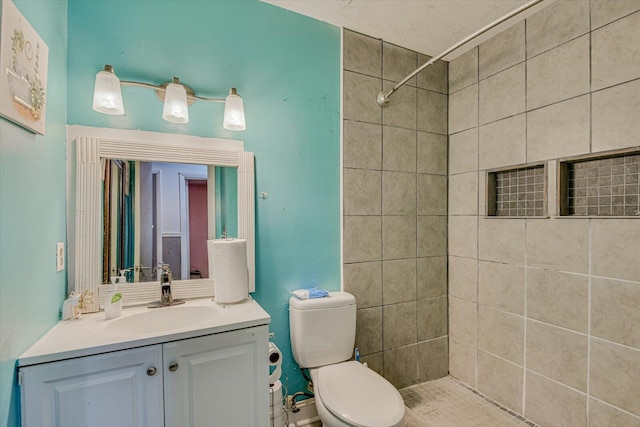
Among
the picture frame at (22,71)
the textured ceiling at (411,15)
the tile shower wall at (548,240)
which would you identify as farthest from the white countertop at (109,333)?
the textured ceiling at (411,15)

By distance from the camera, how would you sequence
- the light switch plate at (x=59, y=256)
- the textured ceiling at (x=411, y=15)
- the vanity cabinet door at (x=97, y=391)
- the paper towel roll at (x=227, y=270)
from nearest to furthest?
the vanity cabinet door at (x=97, y=391) → the light switch plate at (x=59, y=256) → the paper towel roll at (x=227, y=270) → the textured ceiling at (x=411, y=15)

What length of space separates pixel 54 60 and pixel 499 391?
2923 mm

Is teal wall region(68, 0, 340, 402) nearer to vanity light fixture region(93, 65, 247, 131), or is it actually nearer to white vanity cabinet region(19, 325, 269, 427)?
vanity light fixture region(93, 65, 247, 131)

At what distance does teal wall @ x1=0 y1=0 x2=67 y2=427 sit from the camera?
0.87 meters

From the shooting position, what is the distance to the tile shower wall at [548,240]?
1.43 metres

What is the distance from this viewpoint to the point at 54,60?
1199 mm

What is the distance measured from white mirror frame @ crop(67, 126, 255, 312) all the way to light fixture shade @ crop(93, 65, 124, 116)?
0.13m

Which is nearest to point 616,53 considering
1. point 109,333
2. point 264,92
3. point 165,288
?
point 264,92

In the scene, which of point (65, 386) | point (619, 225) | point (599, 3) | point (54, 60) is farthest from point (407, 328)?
point (54, 60)

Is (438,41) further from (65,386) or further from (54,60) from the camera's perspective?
(65,386)

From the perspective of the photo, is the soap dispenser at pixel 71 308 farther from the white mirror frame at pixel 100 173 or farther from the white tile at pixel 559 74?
the white tile at pixel 559 74

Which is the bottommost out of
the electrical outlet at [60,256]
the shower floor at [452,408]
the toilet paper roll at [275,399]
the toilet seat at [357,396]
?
the shower floor at [452,408]

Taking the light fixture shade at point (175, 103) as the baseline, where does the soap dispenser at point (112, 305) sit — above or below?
below

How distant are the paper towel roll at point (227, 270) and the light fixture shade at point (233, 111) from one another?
59 centimetres
